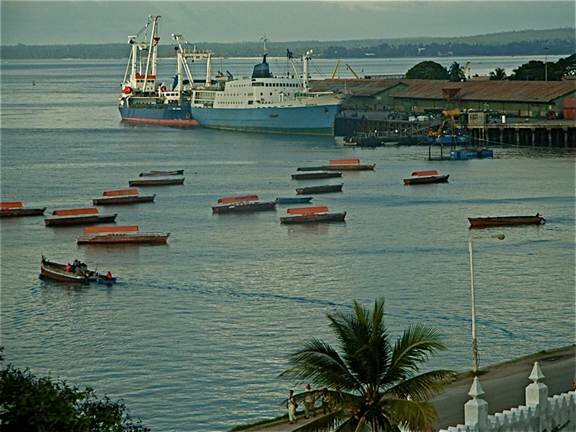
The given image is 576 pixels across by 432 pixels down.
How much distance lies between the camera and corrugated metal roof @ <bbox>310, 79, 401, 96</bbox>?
9225 cm

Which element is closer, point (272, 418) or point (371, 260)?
point (272, 418)

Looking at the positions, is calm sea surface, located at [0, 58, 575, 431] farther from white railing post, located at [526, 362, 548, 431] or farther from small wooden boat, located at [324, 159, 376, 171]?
white railing post, located at [526, 362, 548, 431]

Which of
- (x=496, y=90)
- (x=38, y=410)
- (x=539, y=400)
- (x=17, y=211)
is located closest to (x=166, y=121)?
(x=496, y=90)

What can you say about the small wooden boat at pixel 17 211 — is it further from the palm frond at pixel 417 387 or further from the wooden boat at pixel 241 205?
the palm frond at pixel 417 387

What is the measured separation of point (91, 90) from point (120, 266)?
11962cm

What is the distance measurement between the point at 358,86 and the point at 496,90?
18.3m

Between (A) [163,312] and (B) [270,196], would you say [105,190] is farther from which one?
(A) [163,312]

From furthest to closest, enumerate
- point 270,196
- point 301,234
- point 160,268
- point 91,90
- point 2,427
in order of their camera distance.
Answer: point 91,90 → point 270,196 → point 301,234 → point 160,268 → point 2,427

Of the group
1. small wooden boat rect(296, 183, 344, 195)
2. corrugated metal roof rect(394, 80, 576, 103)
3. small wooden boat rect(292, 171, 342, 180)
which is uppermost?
corrugated metal roof rect(394, 80, 576, 103)

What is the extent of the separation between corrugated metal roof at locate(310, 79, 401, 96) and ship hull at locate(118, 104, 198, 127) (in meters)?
9.73

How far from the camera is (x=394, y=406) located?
1252 centimetres

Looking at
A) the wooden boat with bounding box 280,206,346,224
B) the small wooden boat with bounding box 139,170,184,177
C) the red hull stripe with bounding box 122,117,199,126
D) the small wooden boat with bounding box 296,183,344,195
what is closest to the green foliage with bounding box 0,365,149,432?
the wooden boat with bounding box 280,206,346,224

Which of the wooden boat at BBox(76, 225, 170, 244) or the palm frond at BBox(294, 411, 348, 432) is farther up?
the palm frond at BBox(294, 411, 348, 432)

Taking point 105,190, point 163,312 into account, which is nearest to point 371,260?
point 163,312
